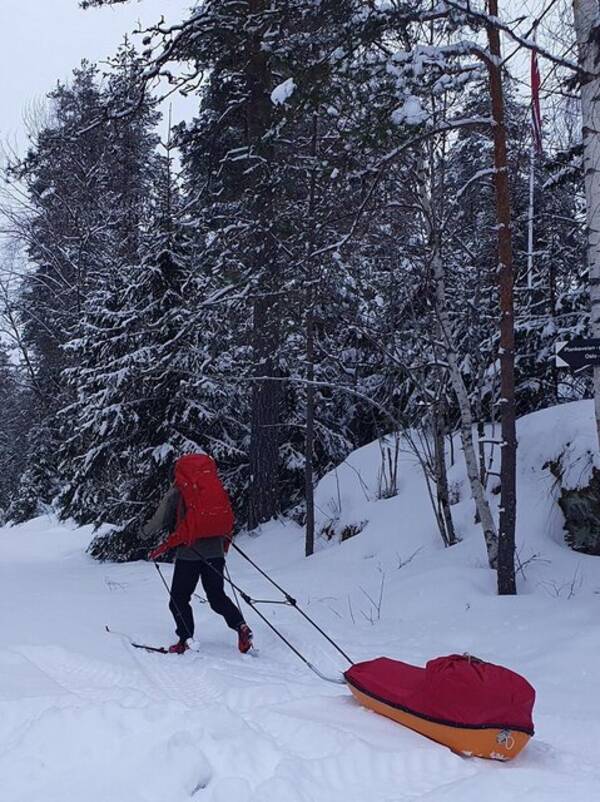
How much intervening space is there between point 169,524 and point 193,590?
0.62 meters

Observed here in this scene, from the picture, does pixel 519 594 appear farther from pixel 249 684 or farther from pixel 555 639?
pixel 249 684

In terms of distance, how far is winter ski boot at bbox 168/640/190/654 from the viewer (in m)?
6.30

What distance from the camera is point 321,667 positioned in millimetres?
5938

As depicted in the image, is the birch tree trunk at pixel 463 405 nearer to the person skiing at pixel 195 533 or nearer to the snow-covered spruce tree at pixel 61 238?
the person skiing at pixel 195 533

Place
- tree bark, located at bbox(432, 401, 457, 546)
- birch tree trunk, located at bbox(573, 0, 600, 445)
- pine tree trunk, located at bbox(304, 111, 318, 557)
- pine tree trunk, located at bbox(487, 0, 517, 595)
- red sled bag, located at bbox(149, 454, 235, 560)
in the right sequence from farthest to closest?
1. pine tree trunk, located at bbox(304, 111, 318, 557)
2. tree bark, located at bbox(432, 401, 457, 546)
3. pine tree trunk, located at bbox(487, 0, 517, 595)
4. red sled bag, located at bbox(149, 454, 235, 560)
5. birch tree trunk, located at bbox(573, 0, 600, 445)

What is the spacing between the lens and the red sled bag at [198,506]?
21.4ft

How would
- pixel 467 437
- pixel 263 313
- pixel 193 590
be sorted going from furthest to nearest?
pixel 263 313, pixel 467 437, pixel 193 590

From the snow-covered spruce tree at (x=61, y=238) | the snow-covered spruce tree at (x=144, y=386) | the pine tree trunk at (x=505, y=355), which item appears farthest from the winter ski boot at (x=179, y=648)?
the snow-covered spruce tree at (x=61, y=238)

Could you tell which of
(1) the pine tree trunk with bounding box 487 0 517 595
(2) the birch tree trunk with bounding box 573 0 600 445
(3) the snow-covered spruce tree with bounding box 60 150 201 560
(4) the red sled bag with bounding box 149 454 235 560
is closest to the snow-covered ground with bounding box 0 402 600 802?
(1) the pine tree trunk with bounding box 487 0 517 595

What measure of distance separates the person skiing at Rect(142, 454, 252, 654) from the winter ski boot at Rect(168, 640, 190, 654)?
58 millimetres

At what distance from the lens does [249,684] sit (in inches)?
200

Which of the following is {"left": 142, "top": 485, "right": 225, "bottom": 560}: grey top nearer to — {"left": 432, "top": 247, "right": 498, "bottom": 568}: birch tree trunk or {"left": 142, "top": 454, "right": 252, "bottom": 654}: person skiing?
{"left": 142, "top": 454, "right": 252, "bottom": 654}: person skiing

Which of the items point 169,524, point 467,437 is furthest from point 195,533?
point 467,437

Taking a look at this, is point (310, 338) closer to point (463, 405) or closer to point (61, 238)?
point (463, 405)
